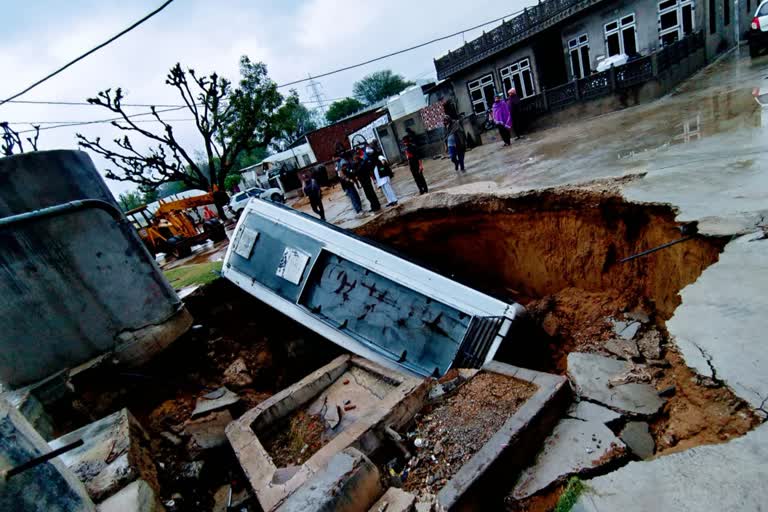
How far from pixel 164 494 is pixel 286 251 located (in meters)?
3.45

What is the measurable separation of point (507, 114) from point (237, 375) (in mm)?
11164

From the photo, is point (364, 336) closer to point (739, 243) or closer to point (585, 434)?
point (585, 434)

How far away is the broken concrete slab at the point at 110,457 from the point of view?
8.00 feet

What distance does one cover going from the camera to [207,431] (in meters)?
3.76

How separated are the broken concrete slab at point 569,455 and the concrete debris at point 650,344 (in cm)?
120

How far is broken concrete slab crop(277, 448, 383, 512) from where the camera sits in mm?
1910

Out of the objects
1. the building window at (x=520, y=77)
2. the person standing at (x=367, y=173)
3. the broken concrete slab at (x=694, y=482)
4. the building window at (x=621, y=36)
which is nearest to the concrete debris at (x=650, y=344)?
the broken concrete slab at (x=694, y=482)

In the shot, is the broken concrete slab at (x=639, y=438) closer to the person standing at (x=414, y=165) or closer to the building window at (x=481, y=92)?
the person standing at (x=414, y=165)

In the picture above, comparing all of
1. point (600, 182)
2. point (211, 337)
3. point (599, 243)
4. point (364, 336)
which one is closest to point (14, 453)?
point (364, 336)

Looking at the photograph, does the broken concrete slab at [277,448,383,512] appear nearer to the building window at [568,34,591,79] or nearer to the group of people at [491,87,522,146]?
the group of people at [491,87,522,146]

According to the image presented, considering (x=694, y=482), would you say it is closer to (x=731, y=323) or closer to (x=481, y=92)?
(x=731, y=323)

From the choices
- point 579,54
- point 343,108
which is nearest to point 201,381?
point 579,54

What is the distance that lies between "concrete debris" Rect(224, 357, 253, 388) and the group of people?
10.3 m

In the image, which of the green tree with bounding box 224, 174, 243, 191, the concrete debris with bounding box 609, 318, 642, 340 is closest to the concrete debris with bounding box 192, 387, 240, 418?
the concrete debris with bounding box 609, 318, 642, 340
